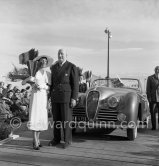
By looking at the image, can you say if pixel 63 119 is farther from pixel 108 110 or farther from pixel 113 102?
pixel 113 102

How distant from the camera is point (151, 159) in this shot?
15.5 feet

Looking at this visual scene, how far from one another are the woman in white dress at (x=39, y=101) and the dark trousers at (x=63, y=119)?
30cm

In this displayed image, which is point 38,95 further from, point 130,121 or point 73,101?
point 130,121

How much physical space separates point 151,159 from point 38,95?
221 centimetres

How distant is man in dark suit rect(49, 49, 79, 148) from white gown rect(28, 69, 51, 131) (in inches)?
8.3

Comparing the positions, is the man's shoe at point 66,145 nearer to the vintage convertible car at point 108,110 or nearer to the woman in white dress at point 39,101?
the woman in white dress at point 39,101

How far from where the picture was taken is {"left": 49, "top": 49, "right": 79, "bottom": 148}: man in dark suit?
548cm

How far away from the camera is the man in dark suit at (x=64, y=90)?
5.48m

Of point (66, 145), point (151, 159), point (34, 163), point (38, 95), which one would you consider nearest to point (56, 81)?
point (38, 95)

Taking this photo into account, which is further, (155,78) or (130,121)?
(155,78)

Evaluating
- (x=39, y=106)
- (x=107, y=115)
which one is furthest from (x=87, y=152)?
(x=107, y=115)

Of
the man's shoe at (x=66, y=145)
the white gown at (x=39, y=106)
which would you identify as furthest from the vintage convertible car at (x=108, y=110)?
the white gown at (x=39, y=106)

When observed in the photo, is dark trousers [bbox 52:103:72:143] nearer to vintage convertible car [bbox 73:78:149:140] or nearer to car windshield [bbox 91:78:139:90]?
vintage convertible car [bbox 73:78:149:140]

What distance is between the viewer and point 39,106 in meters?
5.30
